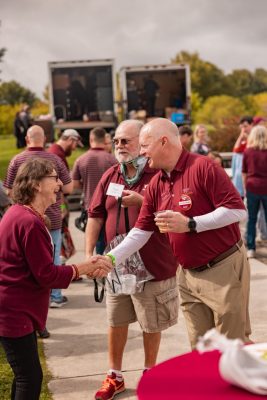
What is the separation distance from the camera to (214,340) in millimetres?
2508

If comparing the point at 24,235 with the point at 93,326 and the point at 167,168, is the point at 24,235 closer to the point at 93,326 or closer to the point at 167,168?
the point at 167,168

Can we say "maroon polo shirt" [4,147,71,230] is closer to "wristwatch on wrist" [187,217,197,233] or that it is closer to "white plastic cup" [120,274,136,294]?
"white plastic cup" [120,274,136,294]

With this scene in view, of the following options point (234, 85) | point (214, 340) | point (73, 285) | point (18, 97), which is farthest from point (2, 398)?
point (18, 97)

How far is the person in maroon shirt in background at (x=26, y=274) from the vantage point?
3.71 metres

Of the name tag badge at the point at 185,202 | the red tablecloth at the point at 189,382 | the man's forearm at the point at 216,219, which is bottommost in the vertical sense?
the red tablecloth at the point at 189,382

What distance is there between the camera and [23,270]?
377 cm

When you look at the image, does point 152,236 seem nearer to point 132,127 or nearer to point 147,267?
point 147,267

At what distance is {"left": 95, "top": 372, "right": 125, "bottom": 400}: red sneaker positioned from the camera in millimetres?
4934

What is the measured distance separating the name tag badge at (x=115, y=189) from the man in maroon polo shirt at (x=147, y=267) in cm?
2

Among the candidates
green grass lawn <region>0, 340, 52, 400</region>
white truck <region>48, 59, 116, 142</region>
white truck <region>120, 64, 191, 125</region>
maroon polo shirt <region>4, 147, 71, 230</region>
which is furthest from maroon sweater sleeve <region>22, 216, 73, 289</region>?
white truck <region>120, 64, 191, 125</region>

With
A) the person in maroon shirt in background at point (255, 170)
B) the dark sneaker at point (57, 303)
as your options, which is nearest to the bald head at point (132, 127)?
the dark sneaker at point (57, 303)

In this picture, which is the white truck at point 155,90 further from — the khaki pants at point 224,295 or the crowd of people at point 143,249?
the khaki pants at point 224,295

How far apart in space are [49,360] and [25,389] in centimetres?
201

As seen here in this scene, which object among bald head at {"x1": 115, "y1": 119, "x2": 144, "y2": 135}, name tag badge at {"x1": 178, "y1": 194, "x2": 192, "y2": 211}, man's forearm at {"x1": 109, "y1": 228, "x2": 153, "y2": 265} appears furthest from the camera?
bald head at {"x1": 115, "y1": 119, "x2": 144, "y2": 135}
